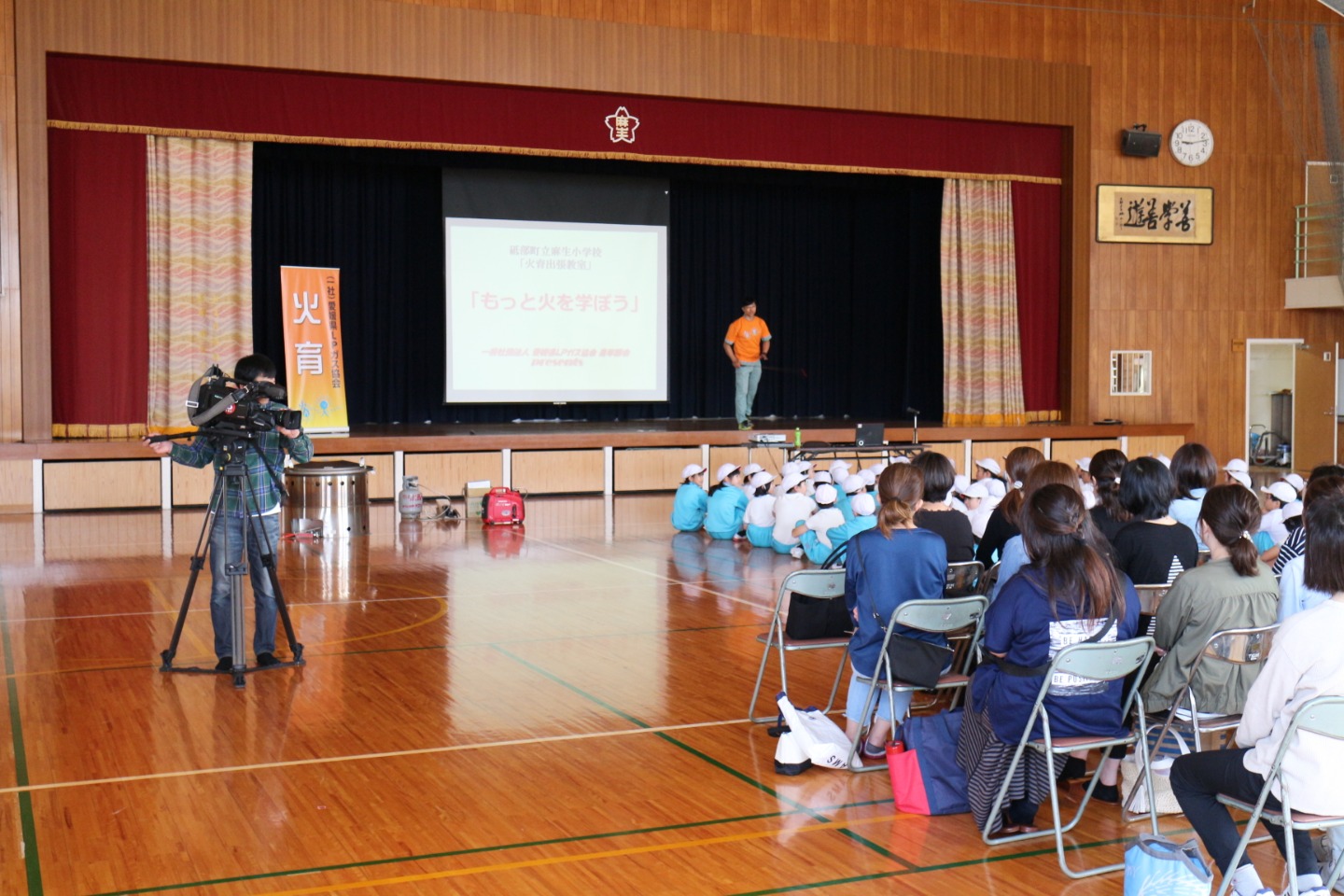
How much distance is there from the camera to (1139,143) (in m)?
17.1

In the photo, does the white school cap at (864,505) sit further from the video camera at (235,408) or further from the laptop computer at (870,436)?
the laptop computer at (870,436)

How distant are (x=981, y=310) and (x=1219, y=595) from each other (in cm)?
1314

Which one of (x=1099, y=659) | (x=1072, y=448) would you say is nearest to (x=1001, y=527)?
(x=1099, y=659)

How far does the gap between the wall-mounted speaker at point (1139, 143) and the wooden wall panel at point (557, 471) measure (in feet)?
26.4

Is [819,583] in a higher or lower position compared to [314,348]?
lower

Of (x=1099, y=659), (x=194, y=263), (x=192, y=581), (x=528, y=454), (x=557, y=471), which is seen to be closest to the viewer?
(x=1099, y=659)

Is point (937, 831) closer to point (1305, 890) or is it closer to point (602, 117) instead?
point (1305, 890)

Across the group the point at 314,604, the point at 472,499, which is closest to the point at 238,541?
the point at 314,604

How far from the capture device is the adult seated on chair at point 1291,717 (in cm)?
332

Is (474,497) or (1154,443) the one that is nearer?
(474,497)

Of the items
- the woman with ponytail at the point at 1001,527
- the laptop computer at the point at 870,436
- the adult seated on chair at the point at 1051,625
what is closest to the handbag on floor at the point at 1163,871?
the adult seated on chair at the point at 1051,625

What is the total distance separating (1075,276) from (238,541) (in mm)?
13212

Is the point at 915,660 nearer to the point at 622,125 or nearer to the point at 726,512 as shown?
the point at 726,512

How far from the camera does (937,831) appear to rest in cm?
432
